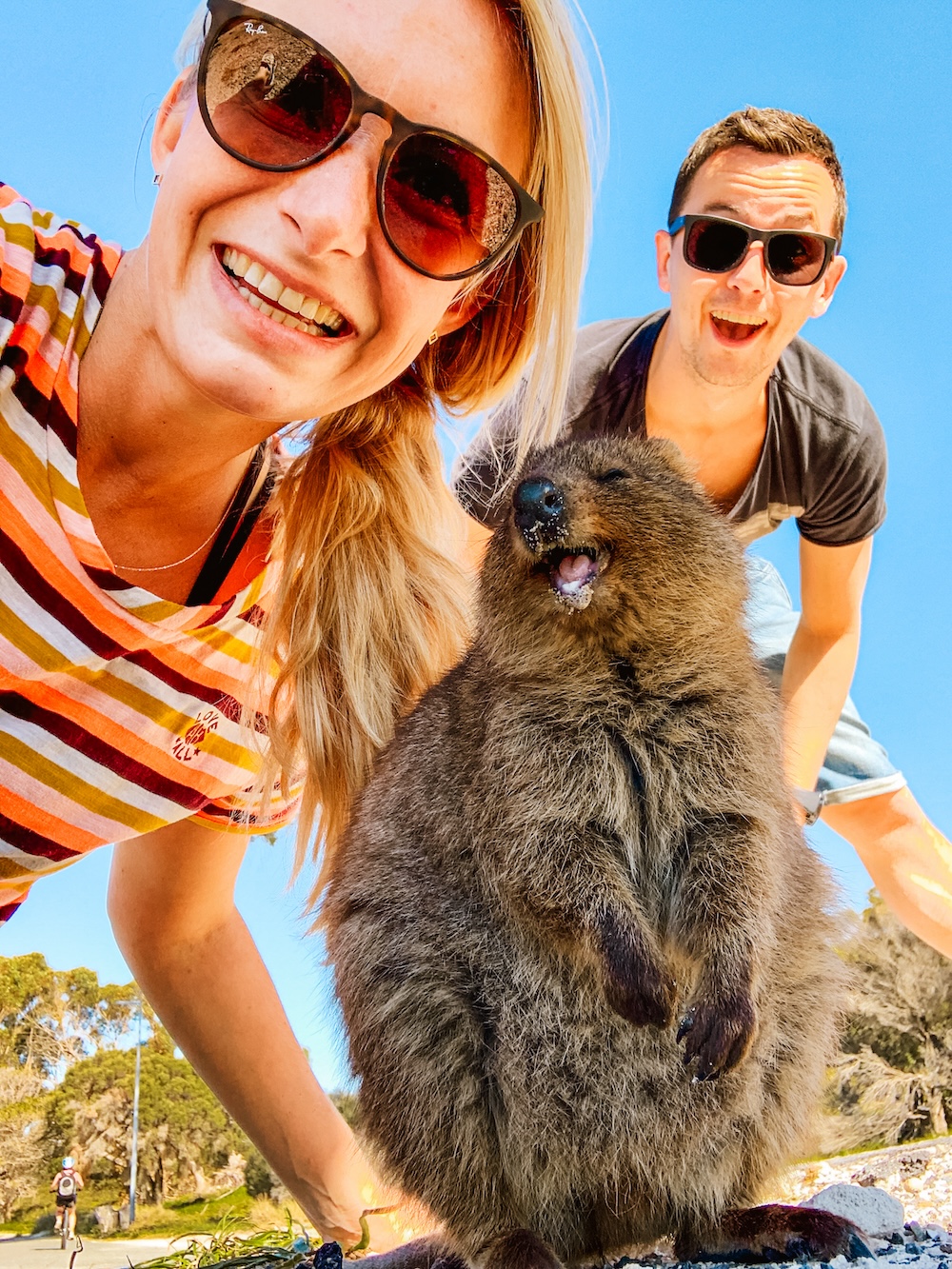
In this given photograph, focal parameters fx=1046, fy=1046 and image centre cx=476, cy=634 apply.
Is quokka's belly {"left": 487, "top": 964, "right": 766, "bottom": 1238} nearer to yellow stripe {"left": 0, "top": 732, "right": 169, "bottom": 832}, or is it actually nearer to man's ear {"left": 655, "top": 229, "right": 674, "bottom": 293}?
yellow stripe {"left": 0, "top": 732, "right": 169, "bottom": 832}

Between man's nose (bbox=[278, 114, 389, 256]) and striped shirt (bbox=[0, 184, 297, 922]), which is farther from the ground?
man's nose (bbox=[278, 114, 389, 256])

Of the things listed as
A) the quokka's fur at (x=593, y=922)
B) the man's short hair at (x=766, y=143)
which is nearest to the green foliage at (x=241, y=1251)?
the quokka's fur at (x=593, y=922)

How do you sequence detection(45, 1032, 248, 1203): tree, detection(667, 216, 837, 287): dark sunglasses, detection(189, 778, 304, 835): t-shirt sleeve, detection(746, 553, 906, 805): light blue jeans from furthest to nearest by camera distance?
detection(45, 1032, 248, 1203): tree, detection(746, 553, 906, 805): light blue jeans, detection(667, 216, 837, 287): dark sunglasses, detection(189, 778, 304, 835): t-shirt sleeve

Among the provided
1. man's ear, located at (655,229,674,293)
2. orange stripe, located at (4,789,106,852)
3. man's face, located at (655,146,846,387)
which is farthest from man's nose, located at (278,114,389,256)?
man's ear, located at (655,229,674,293)

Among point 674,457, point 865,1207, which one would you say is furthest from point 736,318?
point 865,1207

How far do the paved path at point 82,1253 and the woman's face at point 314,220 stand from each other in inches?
117

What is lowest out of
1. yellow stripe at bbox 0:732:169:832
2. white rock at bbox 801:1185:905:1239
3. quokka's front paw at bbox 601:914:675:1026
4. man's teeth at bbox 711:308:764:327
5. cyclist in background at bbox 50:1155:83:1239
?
white rock at bbox 801:1185:905:1239

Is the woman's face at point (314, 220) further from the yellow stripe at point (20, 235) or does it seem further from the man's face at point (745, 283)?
the man's face at point (745, 283)

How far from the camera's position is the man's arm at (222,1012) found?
3953mm

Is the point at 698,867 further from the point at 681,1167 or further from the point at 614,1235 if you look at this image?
the point at 614,1235

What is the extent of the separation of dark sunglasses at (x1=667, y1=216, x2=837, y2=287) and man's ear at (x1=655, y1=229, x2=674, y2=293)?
56cm

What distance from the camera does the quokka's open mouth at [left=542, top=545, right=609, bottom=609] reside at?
7.80ft

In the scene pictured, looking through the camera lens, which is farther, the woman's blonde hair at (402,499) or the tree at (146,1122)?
the tree at (146,1122)

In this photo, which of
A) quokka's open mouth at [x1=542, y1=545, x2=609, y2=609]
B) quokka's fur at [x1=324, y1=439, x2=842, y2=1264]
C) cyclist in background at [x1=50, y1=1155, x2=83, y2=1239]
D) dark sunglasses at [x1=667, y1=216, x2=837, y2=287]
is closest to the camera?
quokka's fur at [x1=324, y1=439, x2=842, y2=1264]
